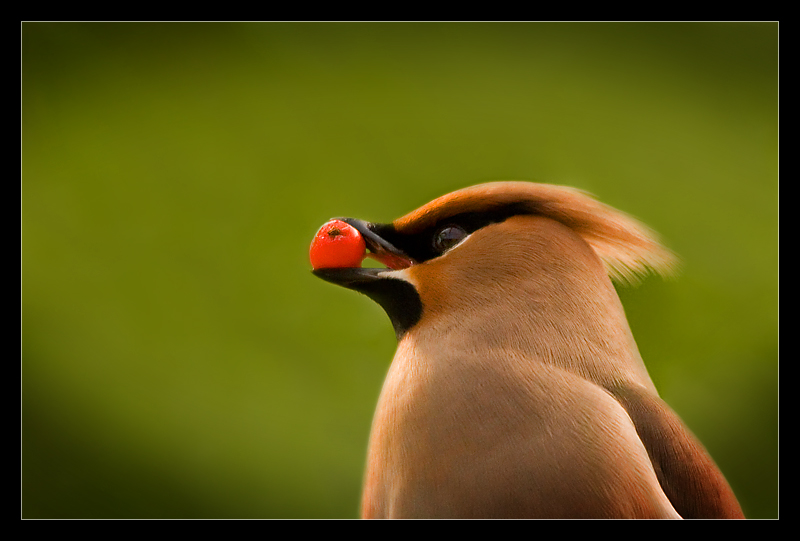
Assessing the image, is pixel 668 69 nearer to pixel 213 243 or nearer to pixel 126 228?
pixel 213 243

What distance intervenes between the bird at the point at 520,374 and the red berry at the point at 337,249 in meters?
0.02

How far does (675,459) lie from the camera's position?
1447mm

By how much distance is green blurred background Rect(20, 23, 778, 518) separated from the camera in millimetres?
2070

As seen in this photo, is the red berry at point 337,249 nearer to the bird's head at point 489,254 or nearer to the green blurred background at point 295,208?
the bird's head at point 489,254

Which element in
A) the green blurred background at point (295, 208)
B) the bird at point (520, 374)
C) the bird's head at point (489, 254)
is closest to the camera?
the bird at point (520, 374)

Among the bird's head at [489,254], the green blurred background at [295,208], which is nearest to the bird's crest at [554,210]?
the bird's head at [489,254]

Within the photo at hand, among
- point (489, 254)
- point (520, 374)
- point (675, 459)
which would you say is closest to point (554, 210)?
point (489, 254)

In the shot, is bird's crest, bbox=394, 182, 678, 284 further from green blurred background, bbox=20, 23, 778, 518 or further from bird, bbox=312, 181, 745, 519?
green blurred background, bbox=20, 23, 778, 518

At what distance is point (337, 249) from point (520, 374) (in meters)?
0.42

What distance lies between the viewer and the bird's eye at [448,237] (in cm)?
162

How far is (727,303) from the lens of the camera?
212 centimetres

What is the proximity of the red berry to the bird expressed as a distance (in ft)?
0.05

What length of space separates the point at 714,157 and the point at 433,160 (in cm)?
73

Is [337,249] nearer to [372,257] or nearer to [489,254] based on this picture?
[372,257]
